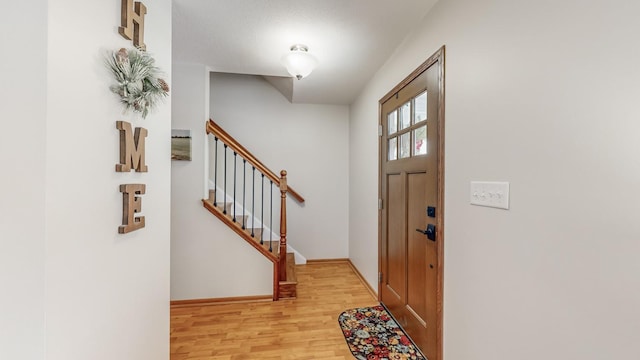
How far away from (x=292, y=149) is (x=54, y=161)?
3139mm

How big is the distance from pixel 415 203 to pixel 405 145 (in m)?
0.49

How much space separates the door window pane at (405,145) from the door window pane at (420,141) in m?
0.08

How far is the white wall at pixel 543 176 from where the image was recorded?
2.54ft

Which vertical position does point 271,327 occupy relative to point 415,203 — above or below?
below

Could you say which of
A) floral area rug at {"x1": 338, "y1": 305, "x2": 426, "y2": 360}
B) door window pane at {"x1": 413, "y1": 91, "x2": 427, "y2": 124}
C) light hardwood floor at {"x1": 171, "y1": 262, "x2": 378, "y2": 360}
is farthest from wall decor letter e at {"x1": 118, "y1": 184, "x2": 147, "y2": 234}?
door window pane at {"x1": 413, "y1": 91, "x2": 427, "y2": 124}

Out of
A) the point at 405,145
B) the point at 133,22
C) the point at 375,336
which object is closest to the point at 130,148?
the point at 133,22

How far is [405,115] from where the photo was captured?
218 cm

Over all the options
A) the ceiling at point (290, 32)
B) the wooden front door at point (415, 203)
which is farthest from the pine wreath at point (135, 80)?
the wooden front door at point (415, 203)

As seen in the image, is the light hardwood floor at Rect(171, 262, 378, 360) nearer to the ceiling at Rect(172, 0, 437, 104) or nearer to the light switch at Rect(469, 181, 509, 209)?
the light switch at Rect(469, 181, 509, 209)

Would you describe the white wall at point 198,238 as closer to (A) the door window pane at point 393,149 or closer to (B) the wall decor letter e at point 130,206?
(B) the wall decor letter e at point 130,206

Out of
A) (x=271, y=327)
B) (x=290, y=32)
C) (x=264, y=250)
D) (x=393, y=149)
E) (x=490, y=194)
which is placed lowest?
(x=271, y=327)

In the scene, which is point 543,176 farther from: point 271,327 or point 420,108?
point 271,327

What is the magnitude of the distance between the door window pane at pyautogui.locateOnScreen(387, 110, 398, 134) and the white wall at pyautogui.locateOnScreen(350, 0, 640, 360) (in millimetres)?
769

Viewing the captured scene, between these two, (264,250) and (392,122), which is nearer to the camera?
(392,122)
